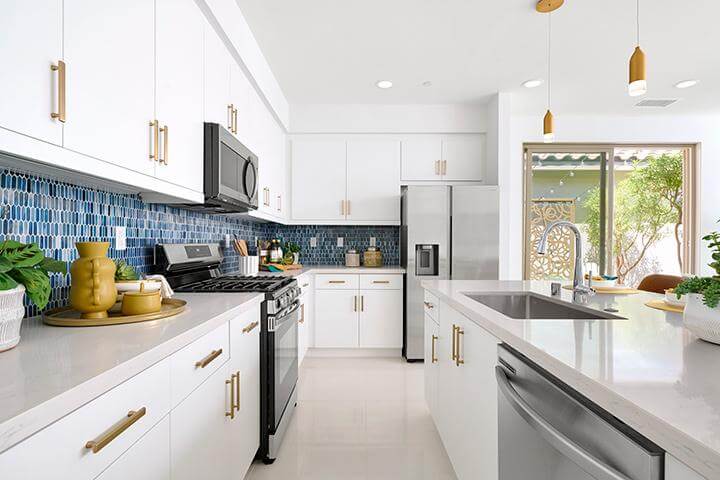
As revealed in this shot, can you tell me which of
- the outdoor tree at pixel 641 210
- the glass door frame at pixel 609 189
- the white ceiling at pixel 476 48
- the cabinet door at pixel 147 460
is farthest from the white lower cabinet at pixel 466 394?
the outdoor tree at pixel 641 210

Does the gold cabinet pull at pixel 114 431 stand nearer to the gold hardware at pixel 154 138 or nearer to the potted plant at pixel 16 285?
the potted plant at pixel 16 285

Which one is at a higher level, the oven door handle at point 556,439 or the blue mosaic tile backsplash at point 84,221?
the blue mosaic tile backsplash at point 84,221

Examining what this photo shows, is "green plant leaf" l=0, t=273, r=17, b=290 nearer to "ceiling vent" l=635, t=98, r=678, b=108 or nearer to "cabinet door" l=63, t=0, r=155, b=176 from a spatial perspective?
"cabinet door" l=63, t=0, r=155, b=176

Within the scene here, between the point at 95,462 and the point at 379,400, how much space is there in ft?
7.43

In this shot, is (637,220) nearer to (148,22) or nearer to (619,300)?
(619,300)

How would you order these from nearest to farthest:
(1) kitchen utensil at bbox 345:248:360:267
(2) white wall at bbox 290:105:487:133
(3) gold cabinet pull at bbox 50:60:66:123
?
(3) gold cabinet pull at bbox 50:60:66:123
(2) white wall at bbox 290:105:487:133
(1) kitchen utensil at bbox 345:248:360:267

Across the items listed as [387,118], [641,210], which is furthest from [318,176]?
[641,210]

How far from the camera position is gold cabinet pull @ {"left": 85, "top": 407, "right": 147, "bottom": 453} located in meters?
0.74

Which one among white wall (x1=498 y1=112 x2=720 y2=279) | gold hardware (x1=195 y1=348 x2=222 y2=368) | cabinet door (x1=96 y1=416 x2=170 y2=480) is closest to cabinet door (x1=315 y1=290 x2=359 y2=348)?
white wall (x1=498 y1=112 x2=720 y2=279)

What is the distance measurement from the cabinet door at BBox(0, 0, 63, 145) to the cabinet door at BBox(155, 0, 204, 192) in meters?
0.52

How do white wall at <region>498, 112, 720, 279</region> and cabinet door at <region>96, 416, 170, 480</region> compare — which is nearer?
cabinet door at <region>96, 416, 170, 480</region>

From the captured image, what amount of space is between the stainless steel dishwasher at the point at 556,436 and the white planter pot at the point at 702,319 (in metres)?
0.36

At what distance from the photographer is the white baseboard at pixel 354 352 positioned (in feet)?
12.7

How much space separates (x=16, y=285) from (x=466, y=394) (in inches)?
59.4
